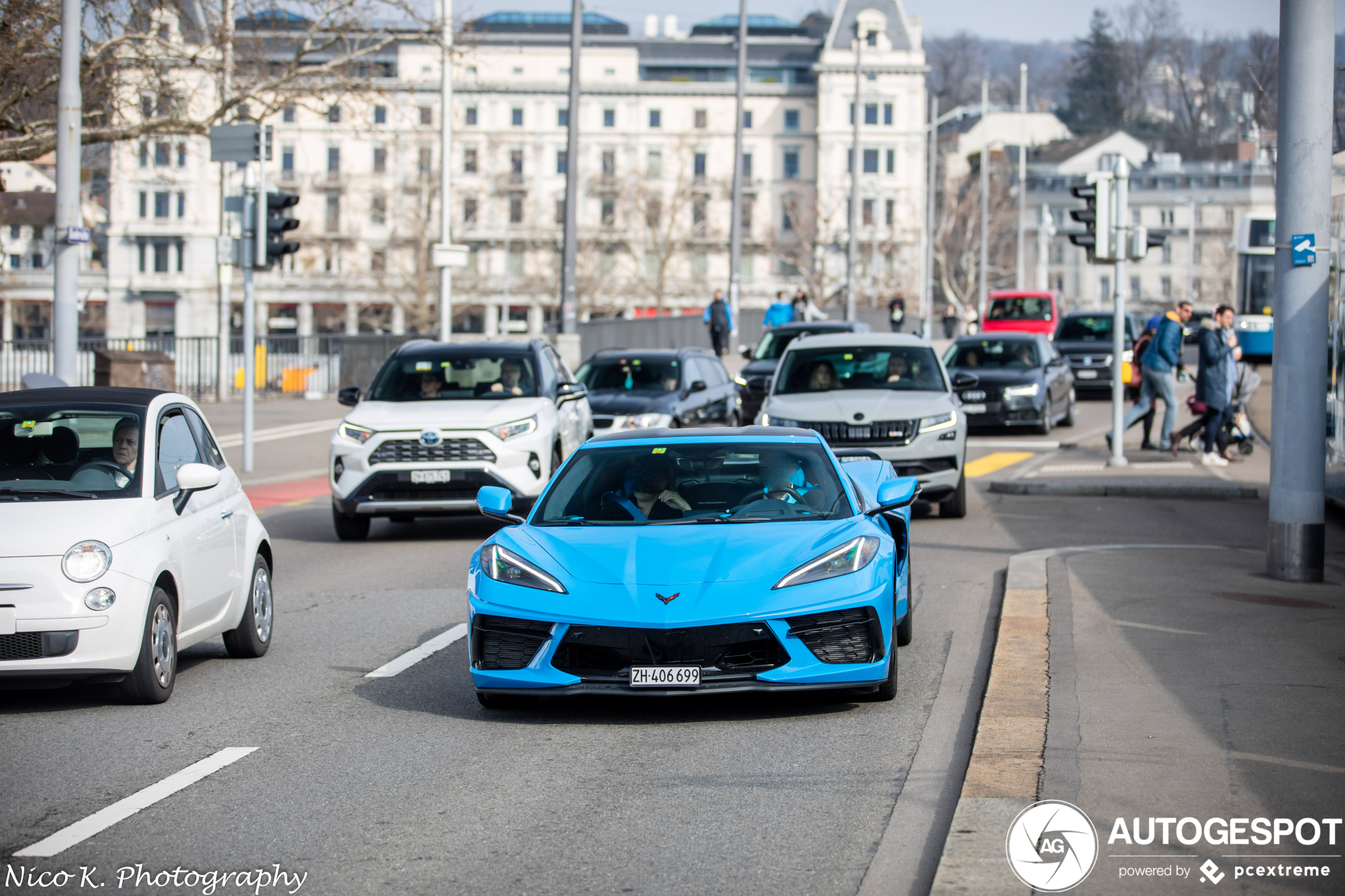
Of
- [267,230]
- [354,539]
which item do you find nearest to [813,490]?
[354,539]

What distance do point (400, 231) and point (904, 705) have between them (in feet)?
318

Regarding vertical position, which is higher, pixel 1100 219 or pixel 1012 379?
pixel 1100 219

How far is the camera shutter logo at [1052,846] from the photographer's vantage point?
486 centimetres

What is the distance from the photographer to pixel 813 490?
8.40m

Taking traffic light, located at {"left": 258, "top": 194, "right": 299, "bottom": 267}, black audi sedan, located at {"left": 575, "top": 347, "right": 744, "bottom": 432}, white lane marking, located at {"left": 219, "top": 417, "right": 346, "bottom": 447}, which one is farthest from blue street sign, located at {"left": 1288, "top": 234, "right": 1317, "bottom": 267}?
white lane marking, located at {"left": 219, "top": 417, "right": 346, "bottom": 447}

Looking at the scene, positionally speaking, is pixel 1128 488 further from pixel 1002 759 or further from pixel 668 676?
pixel 1002 759

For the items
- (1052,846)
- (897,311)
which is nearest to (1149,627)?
(1052,846)

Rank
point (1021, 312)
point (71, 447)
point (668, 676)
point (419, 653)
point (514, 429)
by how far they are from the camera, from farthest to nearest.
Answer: point (1021, 312) → point (514, 429) → point (419, 653) → point (71, 447) → point (668, 676)

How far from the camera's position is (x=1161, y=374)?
21.2 m

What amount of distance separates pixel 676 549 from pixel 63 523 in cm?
280

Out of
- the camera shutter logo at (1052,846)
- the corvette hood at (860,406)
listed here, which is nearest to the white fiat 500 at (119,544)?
the camera shutter logo at (1052,846)

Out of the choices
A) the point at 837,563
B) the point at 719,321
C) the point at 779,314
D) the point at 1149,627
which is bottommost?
the point at 1149,627

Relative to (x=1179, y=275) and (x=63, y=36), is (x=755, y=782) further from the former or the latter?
(x=1179, y=275)

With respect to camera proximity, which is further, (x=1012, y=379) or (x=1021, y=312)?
(x=1021, y=312)
